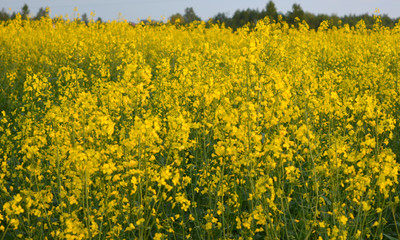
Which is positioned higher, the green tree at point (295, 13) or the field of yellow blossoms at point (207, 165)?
the green tree at point (295, 13)

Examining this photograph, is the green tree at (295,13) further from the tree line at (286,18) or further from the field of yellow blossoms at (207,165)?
the field of yellow blossoms at (207,165)

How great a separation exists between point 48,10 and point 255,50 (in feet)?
43.5

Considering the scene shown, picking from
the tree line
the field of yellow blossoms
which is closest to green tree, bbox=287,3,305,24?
the tree line

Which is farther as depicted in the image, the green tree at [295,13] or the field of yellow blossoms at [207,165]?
the green tree at [295,13]

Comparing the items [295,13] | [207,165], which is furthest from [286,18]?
[207,165]

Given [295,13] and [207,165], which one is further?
[295,13]

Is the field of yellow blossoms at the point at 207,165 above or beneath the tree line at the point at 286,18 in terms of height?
beneath

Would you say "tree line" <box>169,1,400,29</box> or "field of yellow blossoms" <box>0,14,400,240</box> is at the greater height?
"tree line" <box>169,1,400,29</box>

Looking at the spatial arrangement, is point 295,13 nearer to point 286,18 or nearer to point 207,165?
point 286,18

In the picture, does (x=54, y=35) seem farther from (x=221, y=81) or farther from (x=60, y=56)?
(x=221, y=81)

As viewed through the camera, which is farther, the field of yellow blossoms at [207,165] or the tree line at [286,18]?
the tree line at [286,18]

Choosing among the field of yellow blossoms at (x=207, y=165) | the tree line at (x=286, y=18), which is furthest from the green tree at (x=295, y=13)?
the field of yellow blossoms at (x=207, y=165)

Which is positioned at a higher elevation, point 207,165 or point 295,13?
point 295,13

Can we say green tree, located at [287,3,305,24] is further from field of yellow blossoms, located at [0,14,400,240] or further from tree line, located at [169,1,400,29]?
field of yellow blossoms, located at [0,14,400,240]
